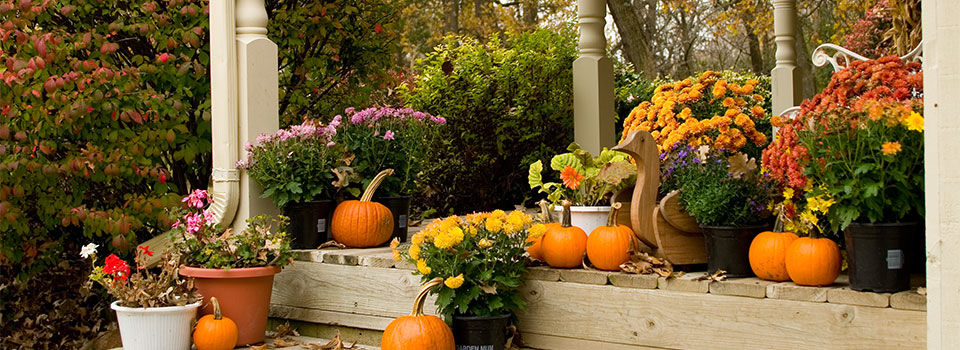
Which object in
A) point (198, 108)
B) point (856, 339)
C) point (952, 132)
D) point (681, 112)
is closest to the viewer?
point (952, 132)

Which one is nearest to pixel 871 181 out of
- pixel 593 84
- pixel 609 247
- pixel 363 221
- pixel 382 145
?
pixel 609 247

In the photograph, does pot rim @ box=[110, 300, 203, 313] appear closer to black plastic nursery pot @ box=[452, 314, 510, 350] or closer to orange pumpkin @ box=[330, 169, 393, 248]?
orange pumpkin @ box=[330, 169, 393, 248]

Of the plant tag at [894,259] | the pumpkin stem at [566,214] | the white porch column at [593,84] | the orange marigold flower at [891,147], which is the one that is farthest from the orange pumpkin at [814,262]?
the white porch column at [593,84]

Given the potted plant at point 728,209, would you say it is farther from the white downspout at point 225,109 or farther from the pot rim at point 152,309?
the white downspout at point 225,109

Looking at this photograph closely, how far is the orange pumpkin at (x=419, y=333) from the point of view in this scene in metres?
Result: 3.05

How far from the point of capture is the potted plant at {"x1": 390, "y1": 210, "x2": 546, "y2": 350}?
3.18 meters

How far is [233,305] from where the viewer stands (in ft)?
11.9

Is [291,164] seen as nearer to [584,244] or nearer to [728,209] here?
[584,244]

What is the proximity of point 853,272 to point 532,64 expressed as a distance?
3657 mm

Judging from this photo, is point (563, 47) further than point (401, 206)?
Yes

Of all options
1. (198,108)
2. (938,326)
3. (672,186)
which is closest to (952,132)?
(938,326)

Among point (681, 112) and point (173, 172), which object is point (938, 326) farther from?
point (173, 172)

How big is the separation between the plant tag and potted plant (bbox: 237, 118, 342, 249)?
231 cm

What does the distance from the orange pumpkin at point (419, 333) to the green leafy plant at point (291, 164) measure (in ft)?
3.41
